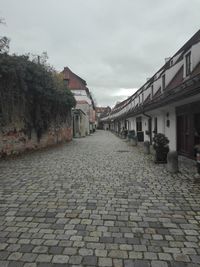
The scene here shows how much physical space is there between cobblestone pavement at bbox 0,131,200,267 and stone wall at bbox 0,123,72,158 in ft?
12.8

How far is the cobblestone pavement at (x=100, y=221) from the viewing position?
9.41 ft

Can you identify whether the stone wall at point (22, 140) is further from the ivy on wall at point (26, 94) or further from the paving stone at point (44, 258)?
the paving stone at point (44, 258)

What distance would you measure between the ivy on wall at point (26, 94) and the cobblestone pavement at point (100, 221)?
493 cm

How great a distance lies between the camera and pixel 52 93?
15336 millimetres

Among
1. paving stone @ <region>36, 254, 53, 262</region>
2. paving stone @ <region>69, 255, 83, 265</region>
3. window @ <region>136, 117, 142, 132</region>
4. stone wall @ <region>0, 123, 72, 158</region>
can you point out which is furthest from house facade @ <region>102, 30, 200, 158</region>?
window @ <region>136, 117, 142, 132</region>

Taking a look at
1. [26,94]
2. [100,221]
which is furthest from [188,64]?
[100,221]

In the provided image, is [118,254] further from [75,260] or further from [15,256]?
[15,256]

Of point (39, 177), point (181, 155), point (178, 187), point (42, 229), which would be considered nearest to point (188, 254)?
point (42, 229)

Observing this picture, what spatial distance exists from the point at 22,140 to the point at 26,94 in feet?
8.01

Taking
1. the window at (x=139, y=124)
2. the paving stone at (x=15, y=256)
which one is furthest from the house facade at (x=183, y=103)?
the window at (x=139, y=124)

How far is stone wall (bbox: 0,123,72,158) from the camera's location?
1060 cm

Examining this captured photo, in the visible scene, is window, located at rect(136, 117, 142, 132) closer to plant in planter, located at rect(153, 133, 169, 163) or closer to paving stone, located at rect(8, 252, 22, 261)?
plant in planter, located at rect(153, 133, 169, 163)

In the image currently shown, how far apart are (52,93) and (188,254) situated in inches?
540

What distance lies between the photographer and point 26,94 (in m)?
12.5
